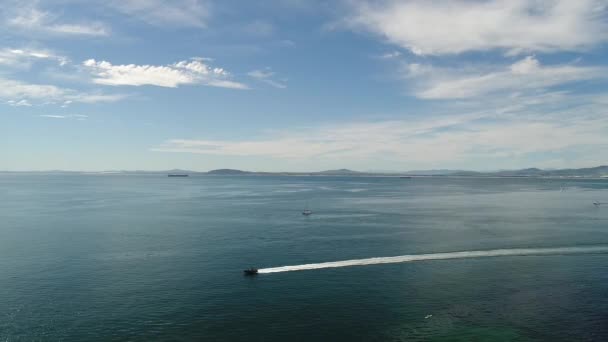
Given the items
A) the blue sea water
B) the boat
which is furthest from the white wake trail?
the blue sea water

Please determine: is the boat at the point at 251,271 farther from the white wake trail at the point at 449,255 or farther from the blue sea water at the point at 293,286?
the blue sea water at the point at 293,286

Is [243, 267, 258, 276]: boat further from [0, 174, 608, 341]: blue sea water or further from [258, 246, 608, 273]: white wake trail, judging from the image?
[0, 174, 608, 341]: blue sea water

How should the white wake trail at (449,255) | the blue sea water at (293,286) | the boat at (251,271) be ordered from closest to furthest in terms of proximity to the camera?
the blue sea water at (293,286)
the boat at (251,271)
the white wake trail at (449,255)

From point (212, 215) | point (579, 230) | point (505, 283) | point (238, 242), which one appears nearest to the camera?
point (505, 283)

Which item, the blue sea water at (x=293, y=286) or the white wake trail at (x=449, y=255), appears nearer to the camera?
the blue sea water at (x=293, y=286)

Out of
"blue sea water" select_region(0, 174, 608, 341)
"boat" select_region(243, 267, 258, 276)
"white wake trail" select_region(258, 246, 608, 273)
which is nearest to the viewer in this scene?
"blue sea water" select_region(0, 174, 608, 341)

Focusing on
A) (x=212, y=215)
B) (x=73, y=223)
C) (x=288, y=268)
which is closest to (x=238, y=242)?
(x=288, y=268)

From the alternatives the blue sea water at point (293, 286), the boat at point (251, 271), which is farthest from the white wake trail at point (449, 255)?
the blue sea water at point (293, 286)

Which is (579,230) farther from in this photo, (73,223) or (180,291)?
(73,223)

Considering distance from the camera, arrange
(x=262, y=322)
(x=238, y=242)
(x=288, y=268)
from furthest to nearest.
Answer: (x=238, y=242)
(x=288, y=268)
(x=262, y=322)
